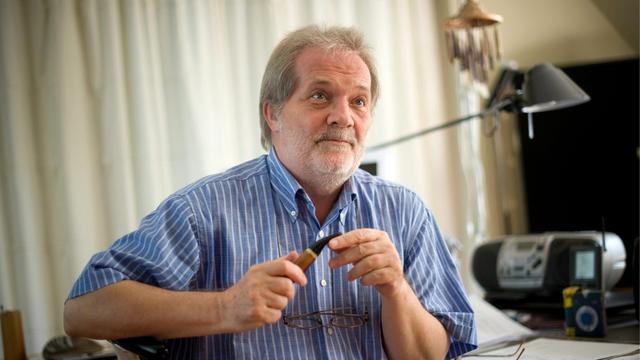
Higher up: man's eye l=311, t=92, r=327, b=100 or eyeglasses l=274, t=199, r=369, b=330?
man's eye l=311, t=92, r=327, b=100

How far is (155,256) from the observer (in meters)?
1.24

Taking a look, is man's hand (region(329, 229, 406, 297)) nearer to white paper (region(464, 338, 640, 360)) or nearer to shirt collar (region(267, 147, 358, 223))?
shirt collar (region(267, 147, 358, 223))

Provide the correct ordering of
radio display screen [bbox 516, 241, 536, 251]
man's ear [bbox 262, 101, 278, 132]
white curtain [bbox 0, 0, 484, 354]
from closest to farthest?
man's ear [bbox 262, 101, 278, 132]
radio display screen [bbox 516, 241, 536, 251]
white curtain [bbox 0, 0, 484, 354]

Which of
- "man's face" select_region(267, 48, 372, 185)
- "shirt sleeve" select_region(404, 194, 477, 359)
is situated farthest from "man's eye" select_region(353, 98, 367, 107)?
"shirt sleeve" select_region(404, 194, 477, 359)

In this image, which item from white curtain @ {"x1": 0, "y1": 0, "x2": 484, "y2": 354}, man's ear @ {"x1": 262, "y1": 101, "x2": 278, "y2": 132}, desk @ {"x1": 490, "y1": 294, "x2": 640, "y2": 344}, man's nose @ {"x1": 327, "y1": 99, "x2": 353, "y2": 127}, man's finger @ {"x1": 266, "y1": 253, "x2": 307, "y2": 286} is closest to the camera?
man's finger @ {"x1": 266, "y1": 253, "x2": 307, "y2": 286}

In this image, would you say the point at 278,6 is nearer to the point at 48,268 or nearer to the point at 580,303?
the point at 48,268

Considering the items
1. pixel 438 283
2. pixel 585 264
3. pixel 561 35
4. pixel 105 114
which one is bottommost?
pixel 585 264

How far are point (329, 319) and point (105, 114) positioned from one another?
4.39 feet

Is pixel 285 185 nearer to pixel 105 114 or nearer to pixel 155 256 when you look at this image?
pixel 155 256

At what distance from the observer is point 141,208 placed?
2.39 m

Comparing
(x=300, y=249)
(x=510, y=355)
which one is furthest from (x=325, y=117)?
(x=510, y=355)

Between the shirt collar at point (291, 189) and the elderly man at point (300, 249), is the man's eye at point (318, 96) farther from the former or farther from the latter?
the shirt collar at point (291, 189)

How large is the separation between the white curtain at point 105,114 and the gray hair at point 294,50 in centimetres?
74

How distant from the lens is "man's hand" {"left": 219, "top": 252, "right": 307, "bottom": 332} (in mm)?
1104
